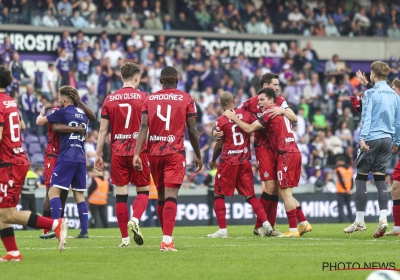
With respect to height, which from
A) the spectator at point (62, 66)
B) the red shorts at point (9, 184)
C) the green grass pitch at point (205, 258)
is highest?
the spectator at point (62, 66)

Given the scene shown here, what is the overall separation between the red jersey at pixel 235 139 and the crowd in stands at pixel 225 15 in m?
15.4

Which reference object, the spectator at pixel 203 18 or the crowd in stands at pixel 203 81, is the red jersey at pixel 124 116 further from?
the spectator at pixel 203 18

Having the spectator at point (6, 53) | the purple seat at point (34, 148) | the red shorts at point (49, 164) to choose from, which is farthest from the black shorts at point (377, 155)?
the spectator at point (6, 53)

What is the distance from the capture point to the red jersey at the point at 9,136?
1091cm

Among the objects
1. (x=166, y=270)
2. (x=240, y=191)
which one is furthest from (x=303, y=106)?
(x=166, y=270)

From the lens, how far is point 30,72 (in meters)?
28.4

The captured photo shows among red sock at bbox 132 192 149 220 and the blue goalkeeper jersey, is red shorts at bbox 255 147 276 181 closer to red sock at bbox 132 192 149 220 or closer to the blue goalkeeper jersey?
the blue goalkeeper jersey

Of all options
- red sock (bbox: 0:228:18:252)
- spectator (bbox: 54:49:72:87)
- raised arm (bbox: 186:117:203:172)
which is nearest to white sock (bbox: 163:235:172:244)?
raised arm (bbox: 186:117:203:172)

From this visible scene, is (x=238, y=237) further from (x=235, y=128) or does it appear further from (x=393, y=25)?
(x=393, y=25)

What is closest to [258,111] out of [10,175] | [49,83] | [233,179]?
[233,179]

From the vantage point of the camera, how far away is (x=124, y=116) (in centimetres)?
1298

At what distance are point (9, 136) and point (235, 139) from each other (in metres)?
5.58

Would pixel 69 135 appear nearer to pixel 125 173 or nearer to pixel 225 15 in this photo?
pixel 125 173

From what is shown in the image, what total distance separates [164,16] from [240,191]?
1802 centimetres
